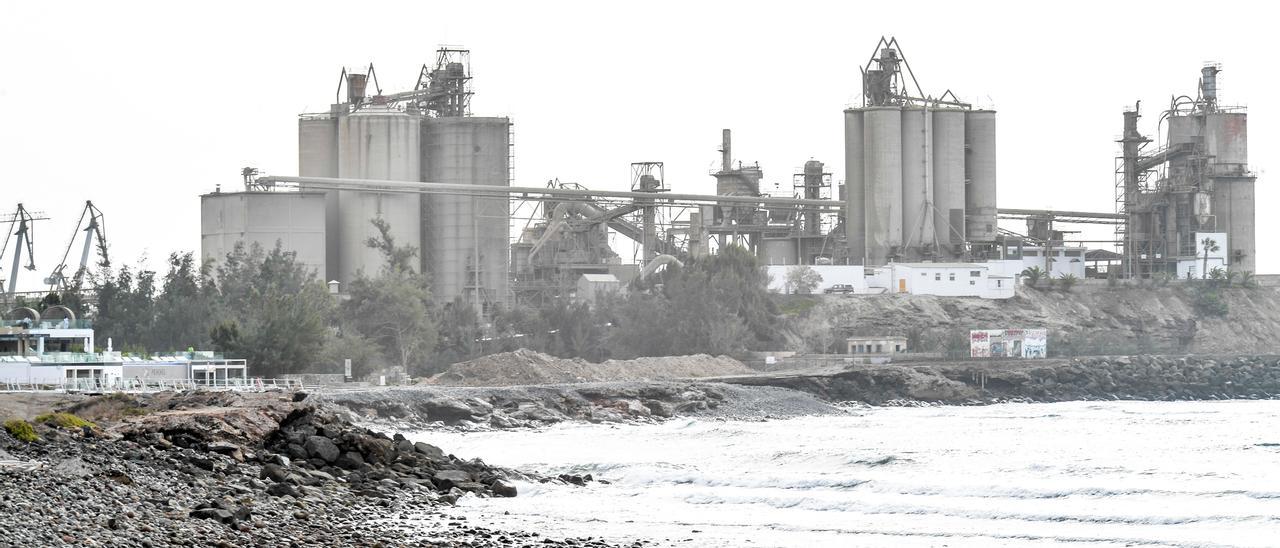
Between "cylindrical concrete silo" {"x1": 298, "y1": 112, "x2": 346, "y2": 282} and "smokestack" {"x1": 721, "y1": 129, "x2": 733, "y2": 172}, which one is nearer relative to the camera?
"cylindrical concrete silo" {"x1": 298, "y1": 112, "x2": 346, "y2": 282}

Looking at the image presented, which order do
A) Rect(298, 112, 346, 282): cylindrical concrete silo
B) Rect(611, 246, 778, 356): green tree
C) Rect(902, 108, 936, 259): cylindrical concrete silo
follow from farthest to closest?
1. Rect(902, 108, 936, 259): cylindrical concrete silo
2. Rect(298, 112, 346, 282): cylindrical concrete silo
3. Rect(611, 246, 778, 356): green tree

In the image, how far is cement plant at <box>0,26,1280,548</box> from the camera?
34.4m

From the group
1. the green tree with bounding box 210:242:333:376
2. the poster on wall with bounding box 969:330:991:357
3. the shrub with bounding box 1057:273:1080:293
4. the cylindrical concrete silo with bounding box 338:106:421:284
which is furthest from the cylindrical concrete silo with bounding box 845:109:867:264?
the green tree with bounding box 210:242:333:376

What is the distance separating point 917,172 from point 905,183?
35.6 inches

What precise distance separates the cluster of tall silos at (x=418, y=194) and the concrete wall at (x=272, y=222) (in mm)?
3162

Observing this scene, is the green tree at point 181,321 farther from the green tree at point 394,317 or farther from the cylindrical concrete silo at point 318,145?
the cylindrical concrete silo at point 318,145

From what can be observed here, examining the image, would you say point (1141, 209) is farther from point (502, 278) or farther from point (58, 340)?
point (58, 340)

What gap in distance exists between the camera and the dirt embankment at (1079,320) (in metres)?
96.9

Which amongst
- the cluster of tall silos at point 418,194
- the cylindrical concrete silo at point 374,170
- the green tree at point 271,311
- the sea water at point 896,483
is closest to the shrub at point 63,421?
the sea water at point 896,483

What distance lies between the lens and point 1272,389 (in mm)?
91312

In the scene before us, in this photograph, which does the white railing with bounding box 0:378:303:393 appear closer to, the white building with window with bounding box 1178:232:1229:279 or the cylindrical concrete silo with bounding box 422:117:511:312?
the cylindrical concrete silo with bounding box 422:117:511:312

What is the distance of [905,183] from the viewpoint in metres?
103

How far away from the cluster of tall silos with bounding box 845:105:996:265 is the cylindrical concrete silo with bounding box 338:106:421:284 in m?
24.6

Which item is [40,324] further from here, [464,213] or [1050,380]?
[1050,380]
